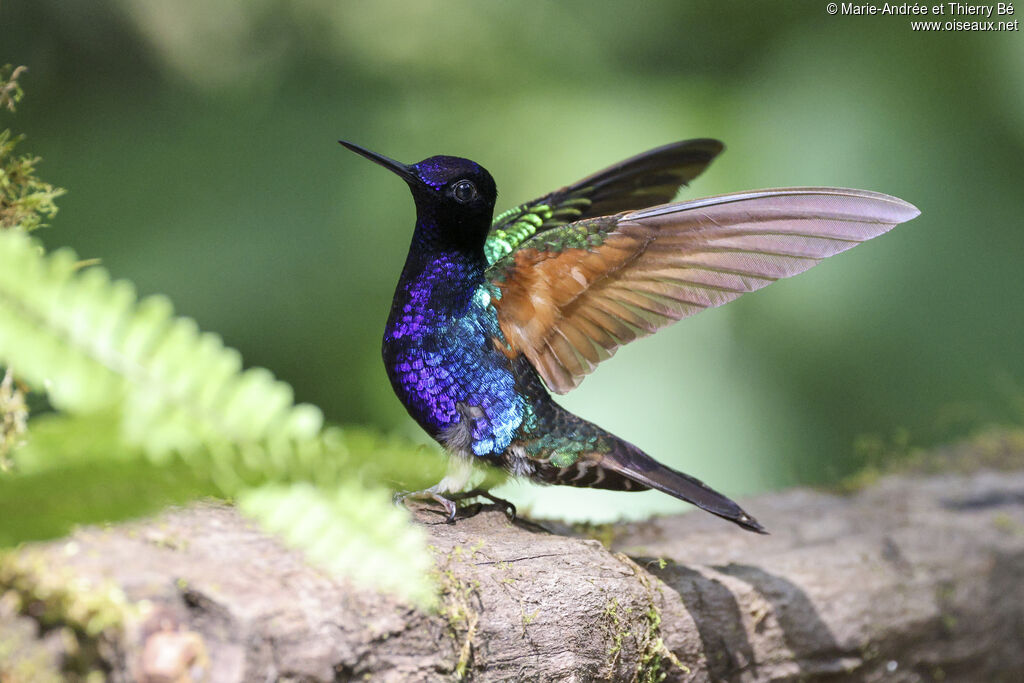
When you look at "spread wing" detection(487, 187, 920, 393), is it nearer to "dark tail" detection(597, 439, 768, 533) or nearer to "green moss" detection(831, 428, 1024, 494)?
"dark tail" detection(597, 439, 768, 533)

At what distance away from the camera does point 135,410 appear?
3.02 ft

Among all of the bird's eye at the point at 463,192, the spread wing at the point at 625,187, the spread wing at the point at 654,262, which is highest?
the spread wing at the point at 625,187

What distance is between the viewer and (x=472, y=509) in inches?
74.8

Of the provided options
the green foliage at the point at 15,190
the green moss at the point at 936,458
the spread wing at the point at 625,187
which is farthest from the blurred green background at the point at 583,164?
the green foliage at the point at 15,190

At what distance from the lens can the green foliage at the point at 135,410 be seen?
0.92 metres

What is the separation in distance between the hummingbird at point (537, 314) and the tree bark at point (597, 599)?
Result: 0.61 ft

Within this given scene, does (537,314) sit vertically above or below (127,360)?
above

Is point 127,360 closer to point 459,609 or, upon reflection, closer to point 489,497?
point 459,609

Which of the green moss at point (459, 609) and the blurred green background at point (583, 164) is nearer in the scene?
the green moss at point (459, 609)

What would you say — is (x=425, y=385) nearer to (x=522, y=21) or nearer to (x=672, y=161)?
(x=672, y=161)

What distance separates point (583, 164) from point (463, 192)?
6.23 ft

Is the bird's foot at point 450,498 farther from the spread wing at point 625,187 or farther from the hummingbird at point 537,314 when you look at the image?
the spread wing at point 625,187

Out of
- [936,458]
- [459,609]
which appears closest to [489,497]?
[459,609]

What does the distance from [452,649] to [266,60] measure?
9.39 ft
